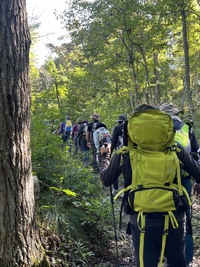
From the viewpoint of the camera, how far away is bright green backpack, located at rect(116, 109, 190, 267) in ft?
7.79

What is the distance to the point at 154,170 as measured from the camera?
7.82 feet

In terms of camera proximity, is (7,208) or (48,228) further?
(48,228)

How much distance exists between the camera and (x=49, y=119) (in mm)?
6688

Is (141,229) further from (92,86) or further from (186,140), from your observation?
(92,86)

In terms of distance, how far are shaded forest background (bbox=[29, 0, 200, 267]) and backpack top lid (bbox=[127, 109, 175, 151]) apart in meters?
1.72

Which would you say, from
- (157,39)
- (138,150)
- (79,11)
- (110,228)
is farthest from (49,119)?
(79,11)

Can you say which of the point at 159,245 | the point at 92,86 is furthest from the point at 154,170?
the point at 92,86

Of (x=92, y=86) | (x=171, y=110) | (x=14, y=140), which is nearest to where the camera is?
(x=14, y=140)

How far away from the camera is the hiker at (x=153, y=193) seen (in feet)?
7.82

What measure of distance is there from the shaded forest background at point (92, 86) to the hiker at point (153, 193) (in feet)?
4.44

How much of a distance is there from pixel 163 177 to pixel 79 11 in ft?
57.8

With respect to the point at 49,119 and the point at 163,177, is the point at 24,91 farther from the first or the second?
the point at 49,119

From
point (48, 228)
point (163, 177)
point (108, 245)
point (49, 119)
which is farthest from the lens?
point (49, 119)

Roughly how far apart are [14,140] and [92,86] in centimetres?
1781
